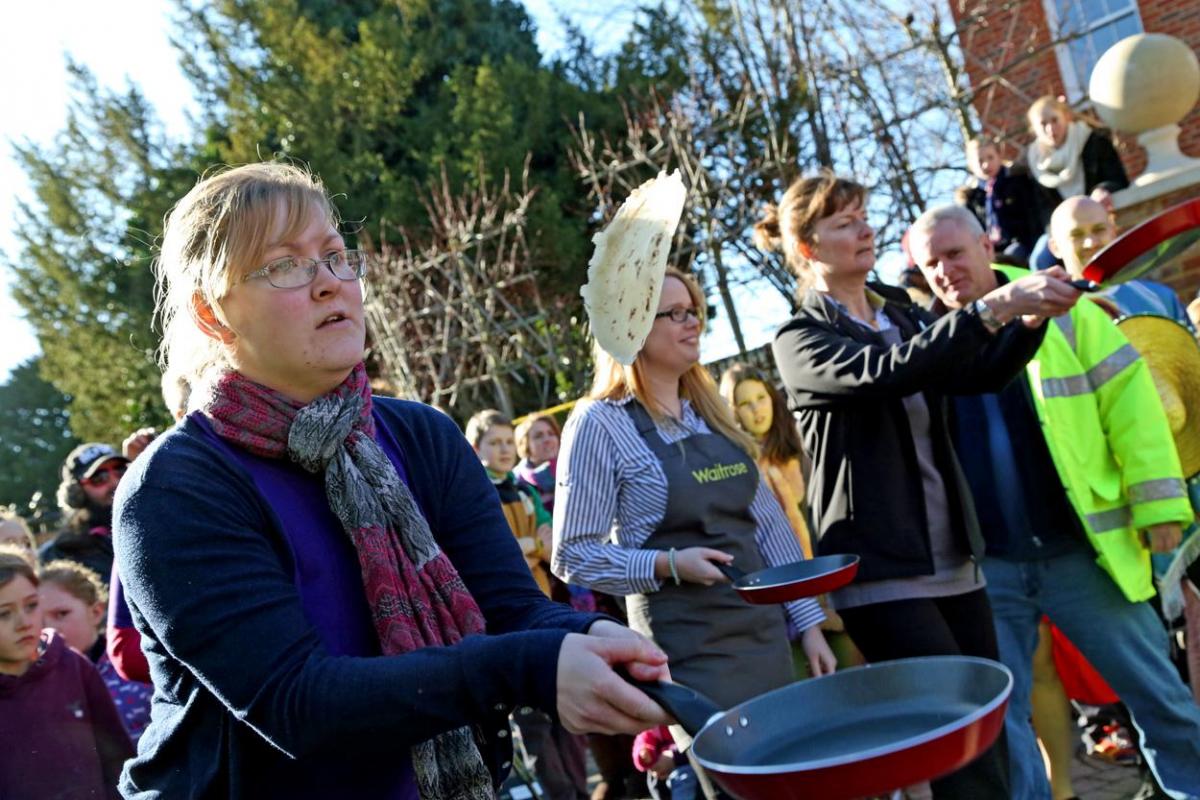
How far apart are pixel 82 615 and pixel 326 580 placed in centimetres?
345

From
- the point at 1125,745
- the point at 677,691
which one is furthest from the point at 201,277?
the point at 1125,745

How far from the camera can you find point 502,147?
722 inches

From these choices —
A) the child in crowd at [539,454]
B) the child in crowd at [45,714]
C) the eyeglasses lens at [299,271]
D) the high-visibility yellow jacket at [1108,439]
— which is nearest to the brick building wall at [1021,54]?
the child in crowd at [539,454]

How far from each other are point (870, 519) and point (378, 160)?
1724 cm

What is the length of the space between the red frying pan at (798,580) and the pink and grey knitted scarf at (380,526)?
111cm

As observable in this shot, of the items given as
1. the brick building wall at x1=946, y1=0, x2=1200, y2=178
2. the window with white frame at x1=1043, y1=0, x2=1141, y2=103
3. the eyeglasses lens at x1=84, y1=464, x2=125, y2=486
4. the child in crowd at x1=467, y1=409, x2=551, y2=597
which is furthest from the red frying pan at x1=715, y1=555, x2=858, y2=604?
the window with white frame at x1=1043, y1=0, x2=1141, y2=103

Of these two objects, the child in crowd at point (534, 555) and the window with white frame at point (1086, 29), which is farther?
the window with white frame at point (1086, 29)

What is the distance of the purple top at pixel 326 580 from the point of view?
5.64 ft

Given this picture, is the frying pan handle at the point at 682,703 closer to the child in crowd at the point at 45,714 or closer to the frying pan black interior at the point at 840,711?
the frying pan black interior at the point at 840,711

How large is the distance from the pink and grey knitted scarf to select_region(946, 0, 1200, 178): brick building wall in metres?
12.3

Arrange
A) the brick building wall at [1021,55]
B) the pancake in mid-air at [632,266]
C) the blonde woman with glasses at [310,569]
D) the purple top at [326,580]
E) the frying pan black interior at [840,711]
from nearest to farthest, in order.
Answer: the frying pan black interior at [840,711] → the blonde woman with glasses at [310,569] → the purple top at [326,580] → the pancake in mid-air at [632,266] → the brick building wall at [1021,55]

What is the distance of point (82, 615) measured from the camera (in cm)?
471

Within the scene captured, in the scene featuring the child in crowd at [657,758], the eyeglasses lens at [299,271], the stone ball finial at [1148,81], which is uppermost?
the stone ball finial at [1148,81]

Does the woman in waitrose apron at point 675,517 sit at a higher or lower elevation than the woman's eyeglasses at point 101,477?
lower
